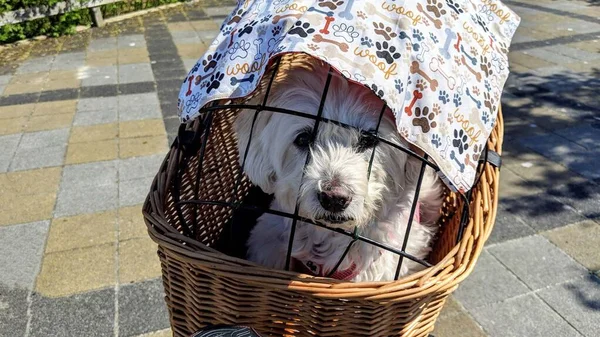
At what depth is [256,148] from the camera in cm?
183

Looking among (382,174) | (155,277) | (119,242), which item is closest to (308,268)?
(382,174)

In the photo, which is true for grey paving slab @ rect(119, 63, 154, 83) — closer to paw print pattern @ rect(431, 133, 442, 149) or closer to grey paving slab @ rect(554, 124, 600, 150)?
grey paving slab @ rect(554, 124, 600, 150)

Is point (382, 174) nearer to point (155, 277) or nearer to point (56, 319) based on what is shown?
point (155, 277)

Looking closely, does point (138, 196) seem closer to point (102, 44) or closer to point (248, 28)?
point (248, 28)

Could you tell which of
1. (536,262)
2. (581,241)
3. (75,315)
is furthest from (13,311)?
(581,241)

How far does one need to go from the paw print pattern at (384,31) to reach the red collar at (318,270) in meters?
0.88

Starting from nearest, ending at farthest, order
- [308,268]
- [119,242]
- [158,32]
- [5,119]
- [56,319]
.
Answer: [308,268], [56,319], [119,242], [5,119], [158,32]

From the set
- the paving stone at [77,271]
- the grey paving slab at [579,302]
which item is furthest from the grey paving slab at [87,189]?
the grey paving slab at [579,302]

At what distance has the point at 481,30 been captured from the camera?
1637mm

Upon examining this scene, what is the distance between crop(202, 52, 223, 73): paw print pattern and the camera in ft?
4.74

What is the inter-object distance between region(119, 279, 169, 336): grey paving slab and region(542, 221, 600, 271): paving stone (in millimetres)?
2378

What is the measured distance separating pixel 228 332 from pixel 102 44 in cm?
723

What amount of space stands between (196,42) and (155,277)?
5255 mm

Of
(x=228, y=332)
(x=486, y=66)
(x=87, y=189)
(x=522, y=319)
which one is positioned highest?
(x=486, y=66)
